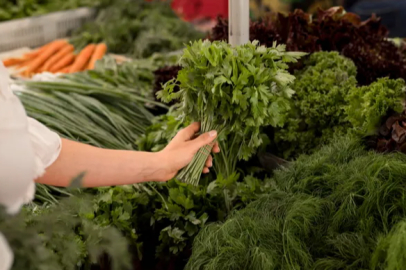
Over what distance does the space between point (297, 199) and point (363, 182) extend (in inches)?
7.0

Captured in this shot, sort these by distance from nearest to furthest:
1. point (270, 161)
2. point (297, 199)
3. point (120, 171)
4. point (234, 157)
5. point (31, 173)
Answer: point (31, 173), point (120, 171), point (297, 199), point (234, 157), point (270, 161)

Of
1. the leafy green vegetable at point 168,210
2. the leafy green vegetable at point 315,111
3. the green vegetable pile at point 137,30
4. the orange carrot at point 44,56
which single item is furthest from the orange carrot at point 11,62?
the leafy green vegetable at point 315,111

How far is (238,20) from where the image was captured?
5.52 ft

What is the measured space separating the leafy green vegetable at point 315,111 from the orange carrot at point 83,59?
178 cm

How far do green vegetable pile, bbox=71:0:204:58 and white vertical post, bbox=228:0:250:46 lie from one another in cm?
192

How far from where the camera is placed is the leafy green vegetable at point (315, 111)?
1.98 metres

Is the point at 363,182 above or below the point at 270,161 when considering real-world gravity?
above

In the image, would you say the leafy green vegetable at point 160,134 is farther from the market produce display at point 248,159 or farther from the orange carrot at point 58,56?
the orange carrot at point 58,56

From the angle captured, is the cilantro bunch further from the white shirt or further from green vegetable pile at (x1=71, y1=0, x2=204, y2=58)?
green vegetable pile at (x1=71, y1=0, x2=204, y2=58)

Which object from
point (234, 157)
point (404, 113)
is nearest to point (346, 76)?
point (404, 113)

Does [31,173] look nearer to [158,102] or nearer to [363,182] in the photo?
[363,182]

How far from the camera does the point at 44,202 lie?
1.75 meters

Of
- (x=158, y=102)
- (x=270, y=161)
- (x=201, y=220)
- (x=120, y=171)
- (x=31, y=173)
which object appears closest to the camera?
(x=31, y=173)

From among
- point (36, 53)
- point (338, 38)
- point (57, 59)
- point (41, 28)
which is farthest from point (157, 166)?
point (41, 28)
